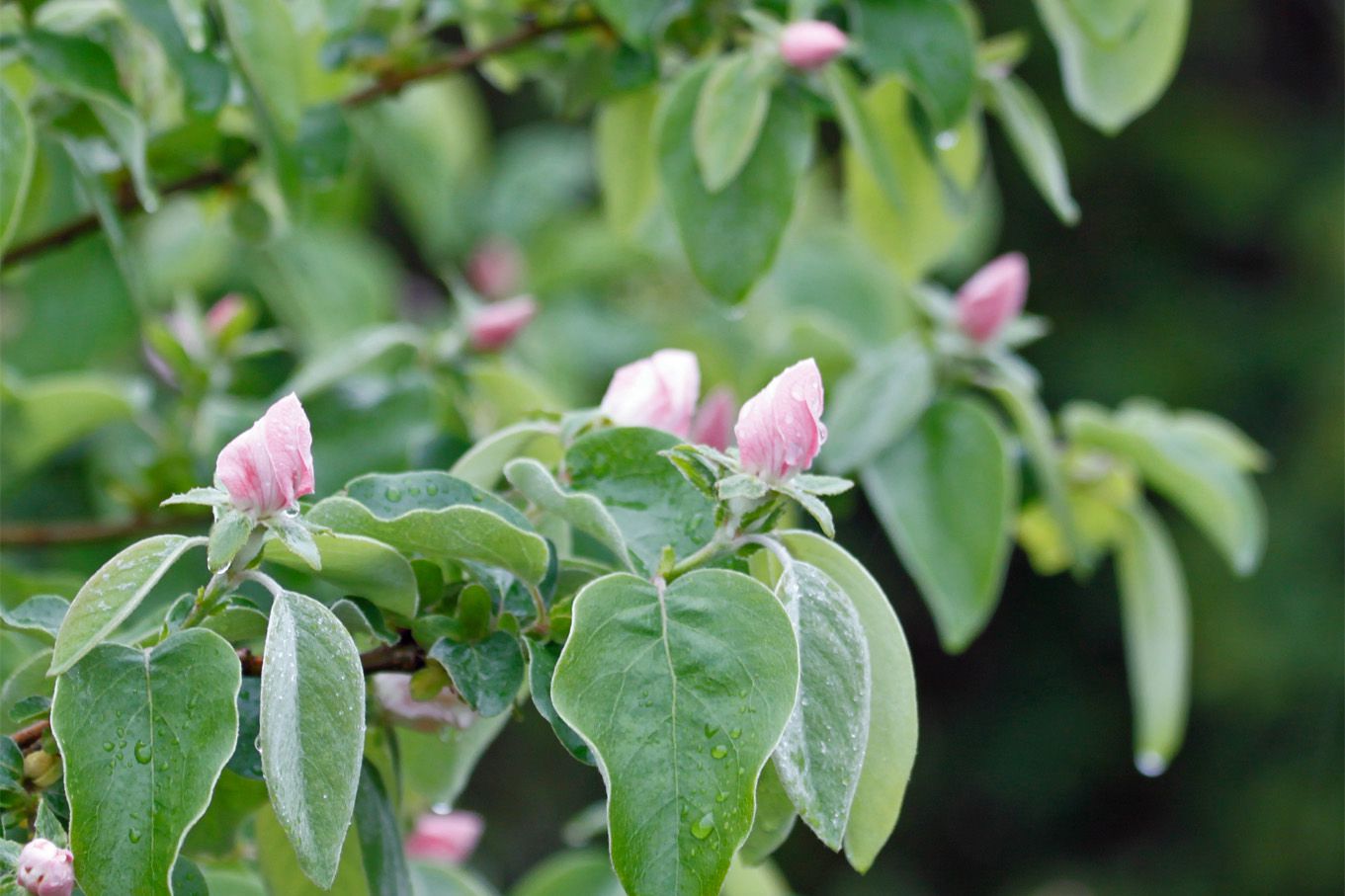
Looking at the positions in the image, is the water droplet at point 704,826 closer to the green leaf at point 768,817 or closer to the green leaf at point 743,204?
the green leaf at point 768,817

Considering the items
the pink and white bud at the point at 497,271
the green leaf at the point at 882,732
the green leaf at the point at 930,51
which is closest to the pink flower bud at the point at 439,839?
the green leaf at the point at 882,732

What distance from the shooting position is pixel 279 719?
465 mm

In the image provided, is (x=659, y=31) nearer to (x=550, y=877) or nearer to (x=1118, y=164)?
(x=550, y=877)

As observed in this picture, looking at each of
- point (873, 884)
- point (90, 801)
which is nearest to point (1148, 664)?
point (90, 801)

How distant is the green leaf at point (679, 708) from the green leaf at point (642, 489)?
0.20ft

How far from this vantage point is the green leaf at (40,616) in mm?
532

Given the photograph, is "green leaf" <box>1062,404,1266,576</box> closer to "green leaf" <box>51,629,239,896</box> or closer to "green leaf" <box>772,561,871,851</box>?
"green leaf" <box>772,561,871,851</box>

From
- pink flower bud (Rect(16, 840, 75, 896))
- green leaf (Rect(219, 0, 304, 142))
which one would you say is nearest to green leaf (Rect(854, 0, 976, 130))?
green leaf (Rect(219, 0, 304, 142))

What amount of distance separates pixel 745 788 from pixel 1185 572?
110 inches

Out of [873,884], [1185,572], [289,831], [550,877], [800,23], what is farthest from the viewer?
[873,884]

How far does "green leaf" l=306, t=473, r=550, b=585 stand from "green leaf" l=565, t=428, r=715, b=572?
4 cm

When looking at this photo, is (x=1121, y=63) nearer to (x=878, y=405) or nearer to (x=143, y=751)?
(x=878, y=405)

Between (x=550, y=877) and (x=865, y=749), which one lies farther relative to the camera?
(x=550, y=877)

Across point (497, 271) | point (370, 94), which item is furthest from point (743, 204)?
point (497, 271)
